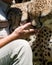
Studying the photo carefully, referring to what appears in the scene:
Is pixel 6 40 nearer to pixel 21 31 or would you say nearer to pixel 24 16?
pixel 21 31

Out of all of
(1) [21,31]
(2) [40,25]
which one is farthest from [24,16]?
(1) [21,31]

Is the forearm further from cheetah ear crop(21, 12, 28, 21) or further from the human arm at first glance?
cheetah ear crop(21, 12, 28, 21)

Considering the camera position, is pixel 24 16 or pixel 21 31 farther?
pixel 24 16

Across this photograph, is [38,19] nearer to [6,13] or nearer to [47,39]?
[47,39]

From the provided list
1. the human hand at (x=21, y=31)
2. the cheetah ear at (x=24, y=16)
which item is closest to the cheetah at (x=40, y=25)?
the cheetah ear at (x=24, y=16)

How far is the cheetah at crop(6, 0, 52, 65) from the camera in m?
3.78

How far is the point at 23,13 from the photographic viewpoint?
3967 millimetres

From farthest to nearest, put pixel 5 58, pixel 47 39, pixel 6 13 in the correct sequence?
pixel 47 39 < pixel 6 13 < pixel 5 58

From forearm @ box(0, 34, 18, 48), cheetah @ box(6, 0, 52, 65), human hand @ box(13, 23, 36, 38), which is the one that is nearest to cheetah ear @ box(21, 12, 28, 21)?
cheetah @ box(6, 0, 52, 65)

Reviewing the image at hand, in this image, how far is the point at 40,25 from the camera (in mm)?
3855

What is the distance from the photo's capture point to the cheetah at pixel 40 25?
378 cm

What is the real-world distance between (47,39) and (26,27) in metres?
0.98

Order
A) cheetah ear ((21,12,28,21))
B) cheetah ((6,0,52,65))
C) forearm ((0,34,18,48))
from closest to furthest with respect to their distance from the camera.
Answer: forearm ((0,34,18,48)) < cheetah ((6,0,52,65)) < cheetah ear ((21,12,28,21))

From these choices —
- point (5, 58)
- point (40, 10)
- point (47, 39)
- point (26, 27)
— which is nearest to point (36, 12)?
point (40, 10)
